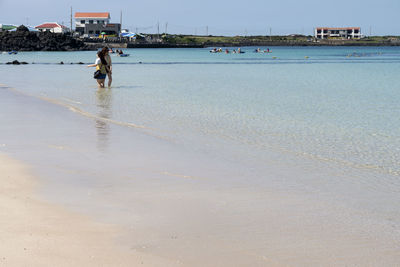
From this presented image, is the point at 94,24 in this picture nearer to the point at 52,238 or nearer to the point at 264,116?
the point at 264,116

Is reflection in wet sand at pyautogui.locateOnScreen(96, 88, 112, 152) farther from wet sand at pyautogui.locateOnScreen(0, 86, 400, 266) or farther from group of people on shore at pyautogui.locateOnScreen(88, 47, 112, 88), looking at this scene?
wet sand at pyautogui.locateOnScreen(0, 86, 400, 266)

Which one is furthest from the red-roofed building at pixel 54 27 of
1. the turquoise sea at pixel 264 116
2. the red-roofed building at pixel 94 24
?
the turquoise sea at pixel 264 116

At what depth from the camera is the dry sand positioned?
479cm

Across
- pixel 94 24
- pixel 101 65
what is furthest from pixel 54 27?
pixel 101 65

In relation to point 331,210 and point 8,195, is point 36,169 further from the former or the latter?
point 331,210

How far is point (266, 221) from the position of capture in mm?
6125

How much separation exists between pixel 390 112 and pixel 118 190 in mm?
12807

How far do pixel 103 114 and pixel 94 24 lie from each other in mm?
167576

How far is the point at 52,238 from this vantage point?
209 inches

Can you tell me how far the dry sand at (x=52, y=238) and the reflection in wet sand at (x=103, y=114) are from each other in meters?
4.03

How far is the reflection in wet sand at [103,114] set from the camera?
11.1m

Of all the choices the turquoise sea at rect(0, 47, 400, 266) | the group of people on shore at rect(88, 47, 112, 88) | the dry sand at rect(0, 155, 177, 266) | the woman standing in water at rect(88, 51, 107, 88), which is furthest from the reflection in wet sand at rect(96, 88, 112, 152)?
the dry sand at rect(0, 155, 177, 266)

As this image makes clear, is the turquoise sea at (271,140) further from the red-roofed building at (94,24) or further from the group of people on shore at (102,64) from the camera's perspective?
the red-roofed building at (94,24)

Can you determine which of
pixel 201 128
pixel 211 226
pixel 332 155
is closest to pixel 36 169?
pixel 211 226
